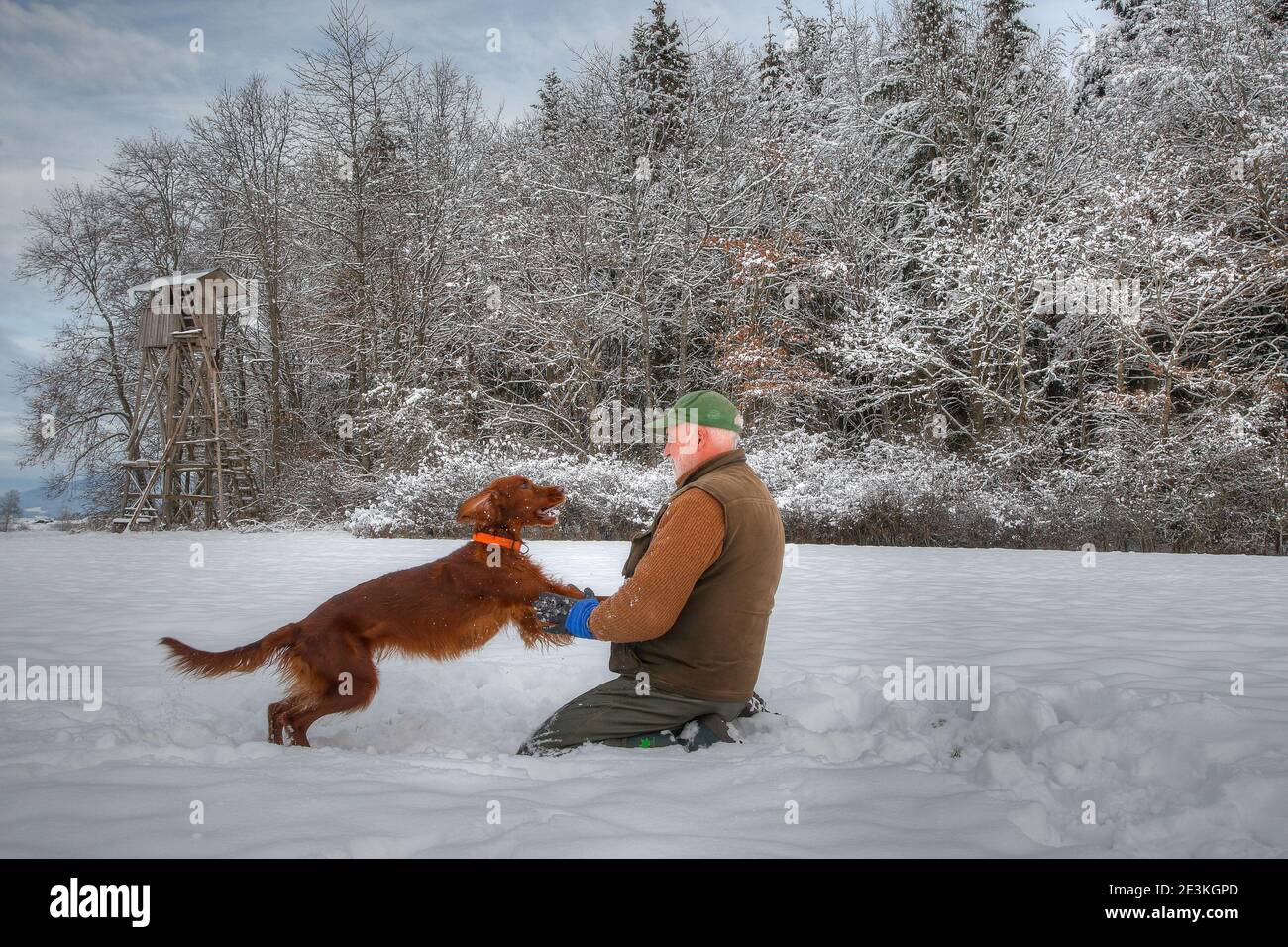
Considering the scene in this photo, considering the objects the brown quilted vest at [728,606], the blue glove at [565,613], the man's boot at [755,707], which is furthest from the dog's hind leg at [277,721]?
the man's boot at [755,707]

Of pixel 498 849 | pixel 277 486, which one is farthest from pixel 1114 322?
pixel 277 486

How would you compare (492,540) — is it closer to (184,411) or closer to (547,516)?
(547,516)

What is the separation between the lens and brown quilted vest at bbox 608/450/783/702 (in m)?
3.02

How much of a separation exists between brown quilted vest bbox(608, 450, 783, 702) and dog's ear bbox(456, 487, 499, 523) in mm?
956

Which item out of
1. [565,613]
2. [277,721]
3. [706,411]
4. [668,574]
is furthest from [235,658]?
[706,411]

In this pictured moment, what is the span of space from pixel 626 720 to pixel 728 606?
60 cm

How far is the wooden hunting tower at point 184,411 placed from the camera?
57.6 feet

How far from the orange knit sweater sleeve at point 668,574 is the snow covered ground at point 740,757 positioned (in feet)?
1.59

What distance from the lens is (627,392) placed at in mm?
20766

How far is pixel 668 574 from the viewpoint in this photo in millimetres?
2914

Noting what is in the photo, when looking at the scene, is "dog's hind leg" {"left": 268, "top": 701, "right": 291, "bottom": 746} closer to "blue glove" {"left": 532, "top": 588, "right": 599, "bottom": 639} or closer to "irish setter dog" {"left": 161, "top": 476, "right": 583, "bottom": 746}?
"irish setter dog" {"left": 161, "top": 476, "right": 583, "bottom": 746}
